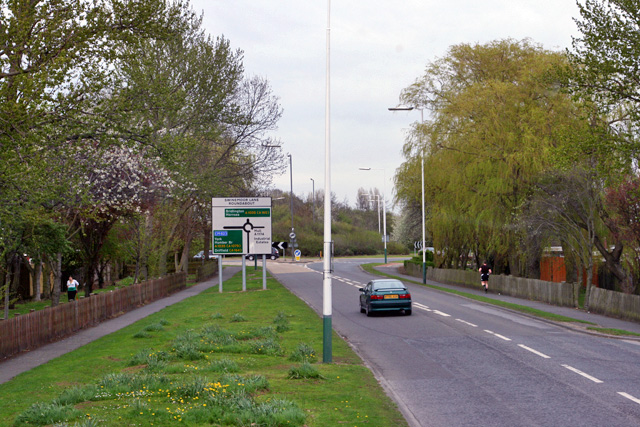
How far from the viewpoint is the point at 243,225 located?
4112 centimetres

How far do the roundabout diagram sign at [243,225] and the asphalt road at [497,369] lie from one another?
15.9 m

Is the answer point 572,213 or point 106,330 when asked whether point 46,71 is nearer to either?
point 106,330

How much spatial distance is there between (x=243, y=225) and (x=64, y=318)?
61.1ft

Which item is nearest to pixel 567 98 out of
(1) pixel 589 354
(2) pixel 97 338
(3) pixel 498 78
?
(3) pixel 498 78

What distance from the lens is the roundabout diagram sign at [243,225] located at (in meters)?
40.8

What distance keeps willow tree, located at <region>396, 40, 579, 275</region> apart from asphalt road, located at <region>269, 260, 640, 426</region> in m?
12.9

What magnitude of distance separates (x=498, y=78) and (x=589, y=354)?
88.7 ft

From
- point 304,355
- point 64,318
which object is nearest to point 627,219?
point 304,355

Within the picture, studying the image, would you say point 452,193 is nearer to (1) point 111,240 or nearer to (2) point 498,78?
(2) point 498,78

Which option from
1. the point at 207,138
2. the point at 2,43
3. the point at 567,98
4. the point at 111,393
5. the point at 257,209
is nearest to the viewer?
the point at 111,393

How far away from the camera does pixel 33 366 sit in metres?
16.2

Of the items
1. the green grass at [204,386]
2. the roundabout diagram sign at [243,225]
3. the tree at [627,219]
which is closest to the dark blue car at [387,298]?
the green grass at [204,386]

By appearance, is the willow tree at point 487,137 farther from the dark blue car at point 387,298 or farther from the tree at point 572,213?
the dark blue car at point 387,298

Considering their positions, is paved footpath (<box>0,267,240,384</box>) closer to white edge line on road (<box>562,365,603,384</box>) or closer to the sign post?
the sign post
